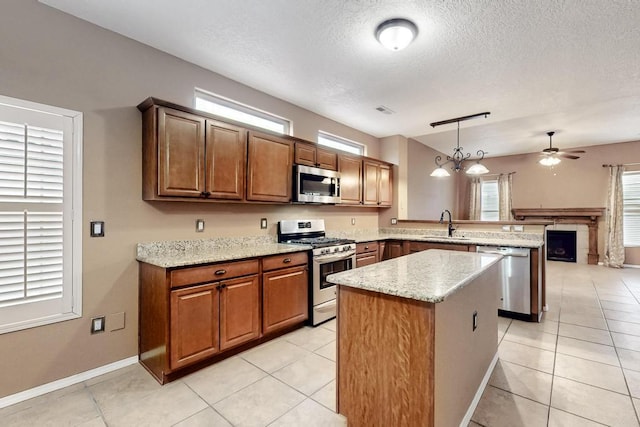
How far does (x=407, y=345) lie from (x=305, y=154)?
8.99ft

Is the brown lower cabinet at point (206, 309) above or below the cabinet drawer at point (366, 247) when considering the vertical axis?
below

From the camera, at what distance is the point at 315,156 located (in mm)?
3879

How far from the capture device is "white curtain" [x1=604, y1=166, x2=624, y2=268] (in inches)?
260

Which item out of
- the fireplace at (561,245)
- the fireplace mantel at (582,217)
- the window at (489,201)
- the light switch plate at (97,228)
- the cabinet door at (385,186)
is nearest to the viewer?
the light switch plate at (97,228)

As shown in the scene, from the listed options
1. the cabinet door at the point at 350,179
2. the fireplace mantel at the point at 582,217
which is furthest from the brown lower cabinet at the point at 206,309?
the fireplace mantel at the point at 582,217

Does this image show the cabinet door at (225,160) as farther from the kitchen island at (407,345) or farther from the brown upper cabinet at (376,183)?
the brown upper cabinet at (376,183)

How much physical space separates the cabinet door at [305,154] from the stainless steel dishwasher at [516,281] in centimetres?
243

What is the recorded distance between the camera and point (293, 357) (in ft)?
8.68

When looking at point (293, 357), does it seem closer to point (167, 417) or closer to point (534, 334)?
point (167, 417)

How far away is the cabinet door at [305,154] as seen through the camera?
3637 millimetres

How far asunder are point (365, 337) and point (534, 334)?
262 centimetres

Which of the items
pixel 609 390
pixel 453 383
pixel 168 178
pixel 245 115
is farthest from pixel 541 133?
pixel 168 178

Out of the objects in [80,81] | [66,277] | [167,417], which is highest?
[80,81]

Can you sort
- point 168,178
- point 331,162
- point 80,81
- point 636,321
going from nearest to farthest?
point 80,81
point 168,178
point 636,321
point 331,162
